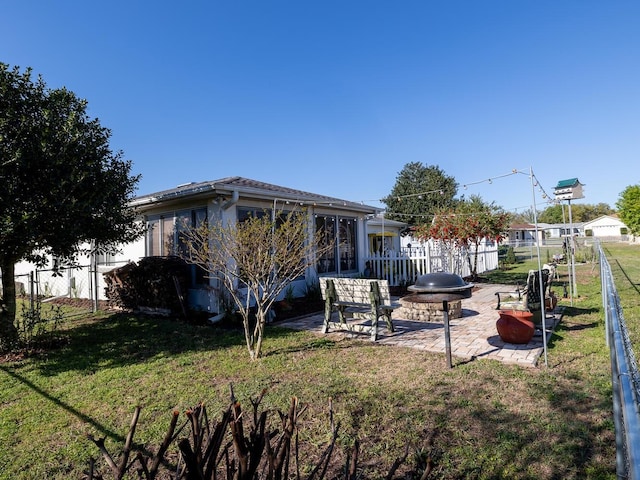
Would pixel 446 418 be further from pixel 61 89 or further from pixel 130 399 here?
pixel 61 89

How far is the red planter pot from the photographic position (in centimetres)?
568

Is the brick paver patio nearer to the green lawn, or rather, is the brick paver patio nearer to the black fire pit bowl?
the green lawn

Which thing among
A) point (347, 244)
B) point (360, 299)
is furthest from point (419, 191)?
point (360, 299)

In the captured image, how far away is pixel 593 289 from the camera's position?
11.0 metres

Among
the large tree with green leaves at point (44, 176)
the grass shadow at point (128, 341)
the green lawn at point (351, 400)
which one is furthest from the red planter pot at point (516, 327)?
the large tree with green leaves at point (44, 176)

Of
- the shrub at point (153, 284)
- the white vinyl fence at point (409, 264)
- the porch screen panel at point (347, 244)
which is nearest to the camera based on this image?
the shrub at point (153, 284)

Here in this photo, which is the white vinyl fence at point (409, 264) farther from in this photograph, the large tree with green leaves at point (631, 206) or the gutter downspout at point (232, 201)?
the large tree with green leaves at point (631, 206)

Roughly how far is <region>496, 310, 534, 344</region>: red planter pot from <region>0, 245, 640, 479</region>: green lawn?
40cm

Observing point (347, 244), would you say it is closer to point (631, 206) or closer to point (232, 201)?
point (232, 201)

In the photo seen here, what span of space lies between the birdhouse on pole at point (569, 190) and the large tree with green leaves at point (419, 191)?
90.8 feet

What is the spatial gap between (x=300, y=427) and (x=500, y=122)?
13.0 m

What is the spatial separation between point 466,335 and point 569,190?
4.52 meters

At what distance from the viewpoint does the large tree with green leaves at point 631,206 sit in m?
28.0

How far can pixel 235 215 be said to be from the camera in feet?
30.0
